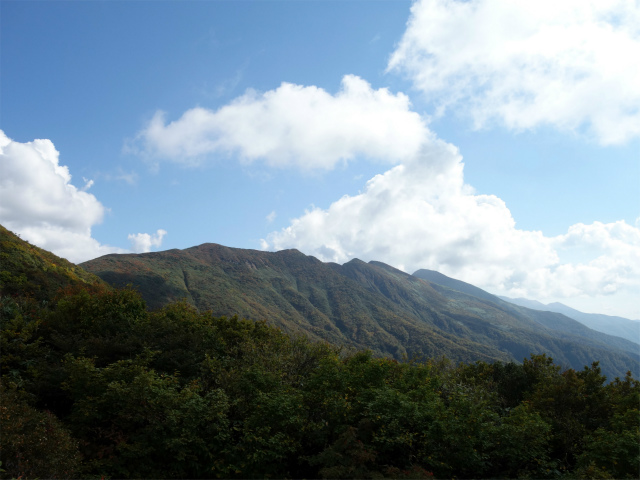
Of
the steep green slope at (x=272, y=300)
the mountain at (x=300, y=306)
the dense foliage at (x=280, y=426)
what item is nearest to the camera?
the dense foliage at (x=280, y=426)

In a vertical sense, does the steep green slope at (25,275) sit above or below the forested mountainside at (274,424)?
above

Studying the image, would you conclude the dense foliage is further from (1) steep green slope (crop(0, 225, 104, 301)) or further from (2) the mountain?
(2) the mountain

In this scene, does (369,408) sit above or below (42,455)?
above

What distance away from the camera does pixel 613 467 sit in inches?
404

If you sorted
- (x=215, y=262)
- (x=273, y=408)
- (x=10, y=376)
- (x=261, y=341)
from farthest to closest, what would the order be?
(x=215, y=262), (x=261, y=341), (x=10, y=376), (x=273, y=408)

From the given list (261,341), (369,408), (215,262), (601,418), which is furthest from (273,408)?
(215,262)

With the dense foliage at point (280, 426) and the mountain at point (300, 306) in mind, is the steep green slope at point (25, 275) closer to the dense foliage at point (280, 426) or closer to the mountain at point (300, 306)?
the dense foliage at point (280, 426)

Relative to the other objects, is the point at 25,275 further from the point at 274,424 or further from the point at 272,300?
the point at 272,300

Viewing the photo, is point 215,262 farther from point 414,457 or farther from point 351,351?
point 414,457

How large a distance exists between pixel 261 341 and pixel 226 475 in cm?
1125

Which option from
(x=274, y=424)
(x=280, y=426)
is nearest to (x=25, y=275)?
(x=274, y=424)

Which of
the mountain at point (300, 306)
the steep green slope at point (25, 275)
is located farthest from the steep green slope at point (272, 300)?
the steep green slope at point (25, 275)

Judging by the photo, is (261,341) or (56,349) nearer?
(56,349)

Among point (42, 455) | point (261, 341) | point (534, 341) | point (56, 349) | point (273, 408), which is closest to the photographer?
point (42, 455)
